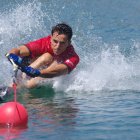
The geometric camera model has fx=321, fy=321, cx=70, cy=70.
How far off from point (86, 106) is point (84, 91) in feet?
4.83

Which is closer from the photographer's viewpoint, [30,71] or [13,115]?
[13,115]

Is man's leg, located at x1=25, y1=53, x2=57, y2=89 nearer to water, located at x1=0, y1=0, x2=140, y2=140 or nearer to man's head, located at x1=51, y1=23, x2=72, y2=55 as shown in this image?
water, located at x1=0, y1=0, x2=140, y2=140

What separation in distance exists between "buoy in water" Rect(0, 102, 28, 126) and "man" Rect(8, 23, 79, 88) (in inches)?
64.3

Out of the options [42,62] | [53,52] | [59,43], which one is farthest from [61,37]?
[42,62]

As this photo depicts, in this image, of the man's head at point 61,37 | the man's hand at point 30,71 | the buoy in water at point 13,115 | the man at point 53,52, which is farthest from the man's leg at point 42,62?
the buoy in water at point 13,115

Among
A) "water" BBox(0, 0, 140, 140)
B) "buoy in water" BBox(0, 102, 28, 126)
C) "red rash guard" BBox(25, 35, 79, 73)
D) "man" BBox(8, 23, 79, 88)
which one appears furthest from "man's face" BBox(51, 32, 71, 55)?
"buoy in water" BBox(0, 102, 28, 126)

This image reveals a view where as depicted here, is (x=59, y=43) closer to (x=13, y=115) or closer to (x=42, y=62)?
(x=42, y=62)

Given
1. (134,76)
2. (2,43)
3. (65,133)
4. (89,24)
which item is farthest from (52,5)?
(65,133)

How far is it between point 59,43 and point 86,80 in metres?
1.34

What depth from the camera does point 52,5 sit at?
1616 centimetres

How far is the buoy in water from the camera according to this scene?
161 inches

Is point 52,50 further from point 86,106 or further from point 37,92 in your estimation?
point 86,106

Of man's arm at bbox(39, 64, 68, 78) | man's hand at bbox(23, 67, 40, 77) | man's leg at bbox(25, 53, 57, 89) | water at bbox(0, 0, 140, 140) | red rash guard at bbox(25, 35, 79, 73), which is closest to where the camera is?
water at bbox(0, 0, 140, 140)

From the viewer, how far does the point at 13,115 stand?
409cm
